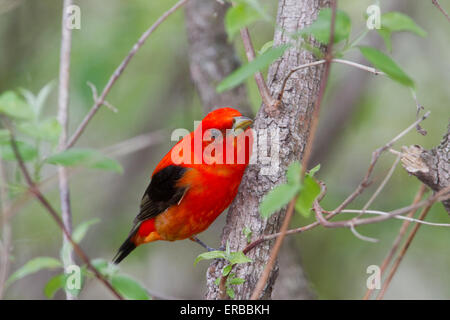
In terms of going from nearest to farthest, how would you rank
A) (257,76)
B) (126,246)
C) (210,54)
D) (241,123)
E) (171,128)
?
(257,76) → (241,123) → (126,246) → (210,54) → (171,128)

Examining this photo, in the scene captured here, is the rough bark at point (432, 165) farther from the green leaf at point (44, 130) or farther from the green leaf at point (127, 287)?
the green leaf at point (44, 130)

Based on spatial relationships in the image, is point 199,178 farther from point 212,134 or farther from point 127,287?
point 127,287

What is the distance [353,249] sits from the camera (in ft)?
19.5

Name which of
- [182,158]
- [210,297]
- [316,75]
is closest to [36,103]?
[210,297]

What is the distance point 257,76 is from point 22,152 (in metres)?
1.31

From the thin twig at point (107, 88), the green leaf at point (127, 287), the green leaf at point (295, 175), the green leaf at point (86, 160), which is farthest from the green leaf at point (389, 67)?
the thin twig at point (107, 88)

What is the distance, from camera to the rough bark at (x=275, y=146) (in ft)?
8.12

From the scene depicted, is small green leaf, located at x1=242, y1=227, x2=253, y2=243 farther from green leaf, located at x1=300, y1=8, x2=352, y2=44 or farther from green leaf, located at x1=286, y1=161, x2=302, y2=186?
green leaf, located at x1=300, y1=8, x2=352, y2=44

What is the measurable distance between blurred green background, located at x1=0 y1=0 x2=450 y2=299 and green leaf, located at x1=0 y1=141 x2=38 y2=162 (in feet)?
11.7

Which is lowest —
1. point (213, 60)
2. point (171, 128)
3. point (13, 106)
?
point (171, 128)

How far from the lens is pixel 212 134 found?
129 inches

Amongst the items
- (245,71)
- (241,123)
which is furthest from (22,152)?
(241,123)

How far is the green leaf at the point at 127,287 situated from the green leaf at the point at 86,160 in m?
0.44

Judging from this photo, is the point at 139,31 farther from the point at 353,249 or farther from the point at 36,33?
the point at 353,249
